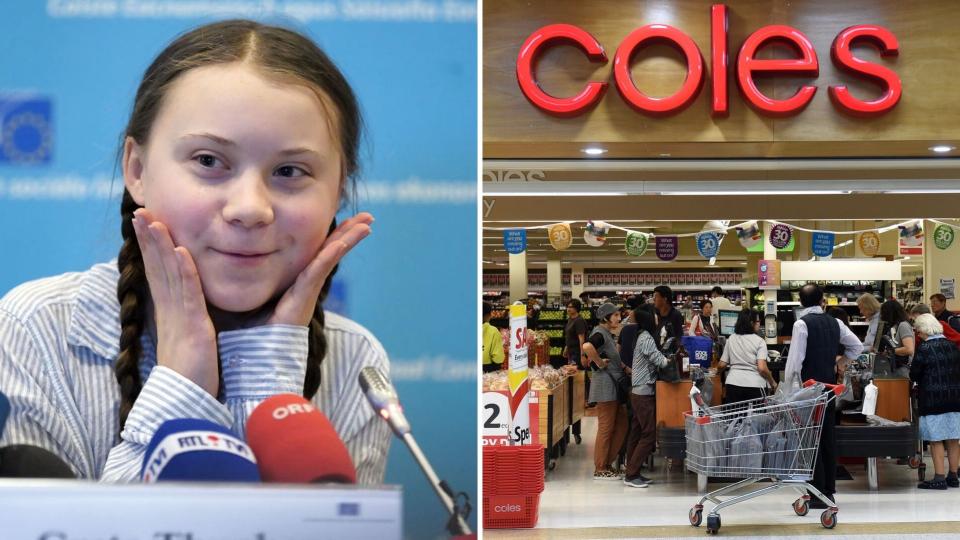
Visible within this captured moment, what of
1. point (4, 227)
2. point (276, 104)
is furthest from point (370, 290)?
point (4, 227)

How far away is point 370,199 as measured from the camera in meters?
2.19

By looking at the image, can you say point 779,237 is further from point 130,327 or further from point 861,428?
point 130,327

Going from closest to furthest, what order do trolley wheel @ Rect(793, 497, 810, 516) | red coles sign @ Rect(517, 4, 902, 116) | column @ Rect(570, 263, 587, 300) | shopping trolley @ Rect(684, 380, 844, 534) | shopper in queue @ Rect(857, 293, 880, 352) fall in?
1. red coles sign @ Rect(517, 4, 902, 116)
2. shopping trolley @ Rect(684, 380, 844, 534)
3. trolley wheel @ Rect(793, 497, 810, 516)
4. shopper in queue @ Rect(857, 293, 880, 352)
5. column @ Rect(570, 263, 587, 300)

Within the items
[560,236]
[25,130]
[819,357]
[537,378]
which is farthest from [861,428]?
[25,130]

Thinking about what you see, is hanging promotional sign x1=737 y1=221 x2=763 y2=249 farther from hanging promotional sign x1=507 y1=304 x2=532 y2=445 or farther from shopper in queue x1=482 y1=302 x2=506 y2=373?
hanging promotional sign x1=507 y1=304 x2=532 y2=445

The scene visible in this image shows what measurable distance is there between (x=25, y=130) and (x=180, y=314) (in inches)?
23.4

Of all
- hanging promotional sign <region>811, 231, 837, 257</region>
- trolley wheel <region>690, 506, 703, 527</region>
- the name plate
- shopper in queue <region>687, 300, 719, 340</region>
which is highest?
hanging promotional sign <region>811, 231, 837, 257</region>

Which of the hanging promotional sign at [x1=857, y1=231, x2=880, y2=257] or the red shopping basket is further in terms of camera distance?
the hanging promotional sign at [x1=857, y1=231, x2=880, y2=257]

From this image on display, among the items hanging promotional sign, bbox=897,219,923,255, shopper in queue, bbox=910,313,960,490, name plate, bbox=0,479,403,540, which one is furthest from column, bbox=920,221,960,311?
name plate, bbox=0,479,403,540

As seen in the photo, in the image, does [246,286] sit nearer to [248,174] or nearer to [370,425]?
[248,174]

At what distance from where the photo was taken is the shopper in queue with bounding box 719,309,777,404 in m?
8.34

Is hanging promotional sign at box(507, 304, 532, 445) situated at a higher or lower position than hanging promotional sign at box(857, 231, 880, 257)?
lower

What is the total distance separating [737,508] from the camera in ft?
24.0

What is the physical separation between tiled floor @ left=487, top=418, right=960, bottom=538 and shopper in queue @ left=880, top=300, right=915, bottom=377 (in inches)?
41.7
